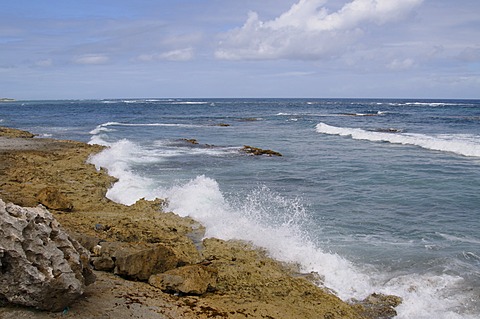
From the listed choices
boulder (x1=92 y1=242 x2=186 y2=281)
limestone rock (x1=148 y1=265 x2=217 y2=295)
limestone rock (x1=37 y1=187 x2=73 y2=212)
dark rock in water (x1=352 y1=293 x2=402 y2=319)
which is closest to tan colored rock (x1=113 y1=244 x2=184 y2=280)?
boulder (x1=92 y1=242 x2=186 y2=281)

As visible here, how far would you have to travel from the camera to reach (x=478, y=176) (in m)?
20.0

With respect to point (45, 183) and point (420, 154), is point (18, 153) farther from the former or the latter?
point (420, 154)

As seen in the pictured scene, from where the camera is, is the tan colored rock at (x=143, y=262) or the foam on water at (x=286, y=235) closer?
the tan colored rock at (x=143, y=262)

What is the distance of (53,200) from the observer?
42.2ft

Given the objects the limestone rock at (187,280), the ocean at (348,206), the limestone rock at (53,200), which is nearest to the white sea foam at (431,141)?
the ocean at (348,206)

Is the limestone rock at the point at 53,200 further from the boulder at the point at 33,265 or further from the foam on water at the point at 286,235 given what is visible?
the boulder at the point at 33,265

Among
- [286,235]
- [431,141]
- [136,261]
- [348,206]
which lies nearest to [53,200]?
[136,261]

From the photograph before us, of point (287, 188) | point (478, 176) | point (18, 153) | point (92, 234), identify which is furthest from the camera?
point (18, 153)

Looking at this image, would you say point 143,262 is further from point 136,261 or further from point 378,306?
point 378,306

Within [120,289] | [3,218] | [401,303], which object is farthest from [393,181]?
[3,218]

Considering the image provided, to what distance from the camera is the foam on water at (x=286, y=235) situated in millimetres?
8859

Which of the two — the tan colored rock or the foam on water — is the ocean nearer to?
the foam on water

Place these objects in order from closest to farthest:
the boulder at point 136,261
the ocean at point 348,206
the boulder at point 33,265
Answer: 1. the boulder at point 33,265
2. the boulder at point 136,261
3. the ocean at point 348,206

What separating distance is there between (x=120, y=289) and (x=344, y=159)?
1861 centimetres
